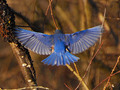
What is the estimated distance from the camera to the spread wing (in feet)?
8.31

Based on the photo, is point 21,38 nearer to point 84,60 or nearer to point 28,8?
point 28,8

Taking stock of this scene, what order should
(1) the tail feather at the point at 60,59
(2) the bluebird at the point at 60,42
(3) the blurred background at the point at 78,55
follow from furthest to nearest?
(3) the blurred background at the point at 78,55
(2) the bluebird at the point at 60,42
(1) the tail feather at the point at 60,59

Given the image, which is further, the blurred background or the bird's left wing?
the blurred background

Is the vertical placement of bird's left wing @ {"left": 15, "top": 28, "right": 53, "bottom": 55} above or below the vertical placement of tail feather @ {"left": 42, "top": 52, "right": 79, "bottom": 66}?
above

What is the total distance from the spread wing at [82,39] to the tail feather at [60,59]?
190 millimetres

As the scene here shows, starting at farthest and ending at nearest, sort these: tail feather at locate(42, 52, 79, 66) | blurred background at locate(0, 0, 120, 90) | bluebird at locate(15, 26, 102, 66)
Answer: blurred background at locate(0, 0, 120, 90) → bluebird at locate(15, 26, 102, 66) → tail feather at locate(42, 52, 79, 66)

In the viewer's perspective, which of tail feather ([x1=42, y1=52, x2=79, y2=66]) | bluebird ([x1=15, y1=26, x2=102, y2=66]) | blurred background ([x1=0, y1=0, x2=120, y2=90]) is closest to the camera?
tail feather ([x1=42, y1=52, x2=79, y2=66])

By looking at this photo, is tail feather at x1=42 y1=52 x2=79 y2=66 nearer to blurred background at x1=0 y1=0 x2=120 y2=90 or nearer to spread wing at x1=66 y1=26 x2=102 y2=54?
spread wing at x1=66 y1=26 x2=102 y2=54

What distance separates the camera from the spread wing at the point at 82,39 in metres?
2.53

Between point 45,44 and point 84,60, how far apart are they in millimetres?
1536

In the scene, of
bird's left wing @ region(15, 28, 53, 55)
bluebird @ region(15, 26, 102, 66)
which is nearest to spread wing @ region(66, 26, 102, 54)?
bluebird @ region(15, 26, 102, 66)

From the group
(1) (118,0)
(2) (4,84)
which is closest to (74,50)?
(1) (118,0)

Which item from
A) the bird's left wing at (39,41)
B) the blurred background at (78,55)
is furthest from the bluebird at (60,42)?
the blurred background at (78,55)

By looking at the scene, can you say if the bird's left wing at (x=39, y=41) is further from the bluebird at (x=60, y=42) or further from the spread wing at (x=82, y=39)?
the spread wing at (x=82, y=39)
